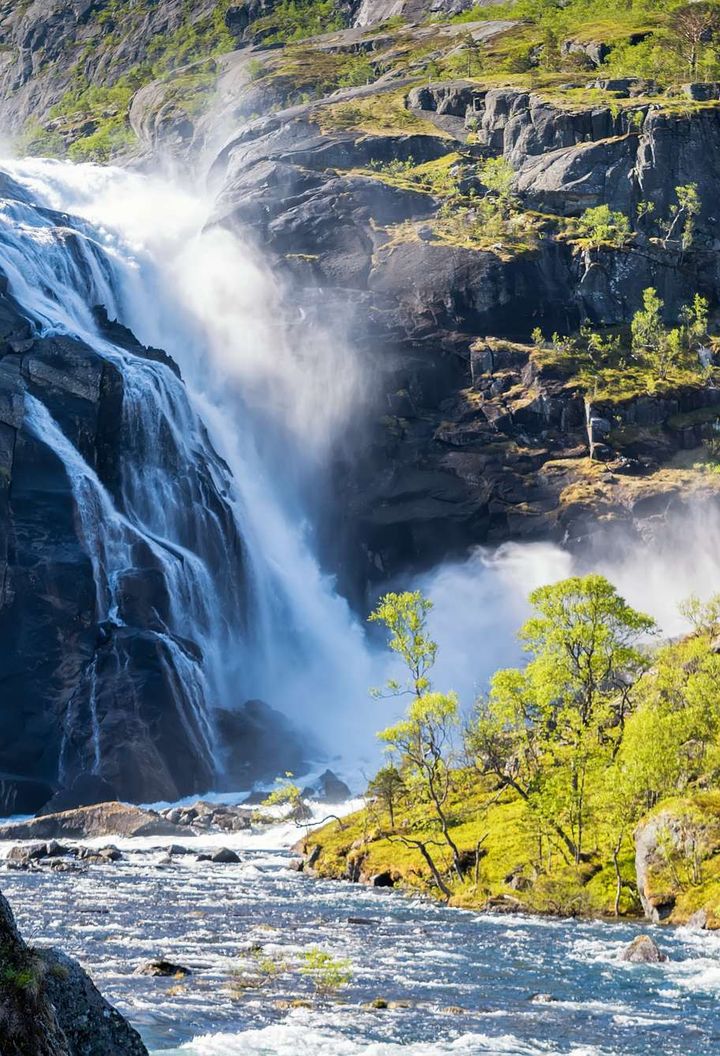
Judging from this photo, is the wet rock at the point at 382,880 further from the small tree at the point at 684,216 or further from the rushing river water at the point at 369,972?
the small tree at the point at 684,216

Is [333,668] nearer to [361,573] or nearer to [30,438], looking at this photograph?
[361,573]

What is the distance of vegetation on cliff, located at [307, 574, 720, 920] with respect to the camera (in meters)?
48.7

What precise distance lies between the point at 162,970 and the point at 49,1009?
878 inches

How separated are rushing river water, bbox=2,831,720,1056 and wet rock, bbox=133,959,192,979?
37cm

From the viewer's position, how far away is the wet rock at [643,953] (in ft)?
118

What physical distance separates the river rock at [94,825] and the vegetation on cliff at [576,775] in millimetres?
15987

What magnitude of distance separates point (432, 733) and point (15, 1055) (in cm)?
4168

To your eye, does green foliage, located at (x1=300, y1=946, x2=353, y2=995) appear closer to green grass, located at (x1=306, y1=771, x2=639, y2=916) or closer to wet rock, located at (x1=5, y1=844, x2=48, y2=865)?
green grass, located at (x1=306, y1=771, x2=639, y2=916)

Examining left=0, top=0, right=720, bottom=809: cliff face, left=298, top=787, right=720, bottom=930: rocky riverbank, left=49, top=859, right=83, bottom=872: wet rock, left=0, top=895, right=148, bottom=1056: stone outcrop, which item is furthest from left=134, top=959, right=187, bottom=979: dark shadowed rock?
left=0, top=0, right=720, bottom=809: cliff face

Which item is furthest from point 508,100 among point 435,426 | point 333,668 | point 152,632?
point 152,632

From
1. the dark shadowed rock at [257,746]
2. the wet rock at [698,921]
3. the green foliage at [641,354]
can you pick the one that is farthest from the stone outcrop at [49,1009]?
the green foliage at [641,354]

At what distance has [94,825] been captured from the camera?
75.7 metres

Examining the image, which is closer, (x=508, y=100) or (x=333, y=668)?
(x=333, y=668)

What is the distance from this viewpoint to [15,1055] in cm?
1175
